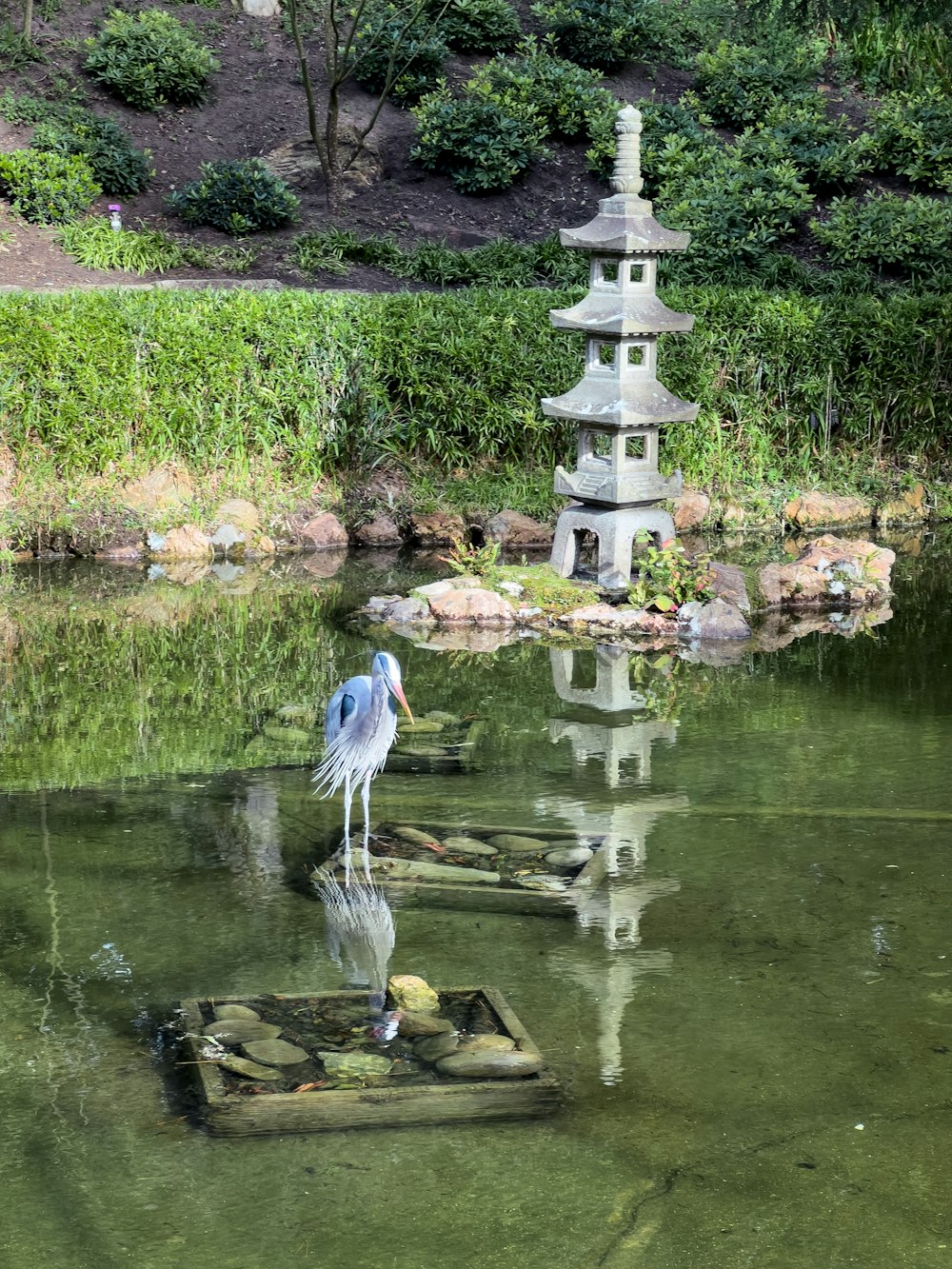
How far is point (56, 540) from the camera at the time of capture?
10.9 meters

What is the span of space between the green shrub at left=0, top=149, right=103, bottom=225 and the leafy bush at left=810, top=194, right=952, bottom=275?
23.6ft

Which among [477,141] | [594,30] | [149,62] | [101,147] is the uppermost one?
[594,30]

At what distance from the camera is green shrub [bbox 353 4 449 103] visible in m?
18.3

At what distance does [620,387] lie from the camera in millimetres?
9375

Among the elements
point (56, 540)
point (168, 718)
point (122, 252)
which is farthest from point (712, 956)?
point (122, 252)

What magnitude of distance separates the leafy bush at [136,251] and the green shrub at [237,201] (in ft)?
2.18

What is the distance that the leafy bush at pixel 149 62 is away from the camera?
58.0ft

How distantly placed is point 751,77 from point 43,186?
8162 millimetres

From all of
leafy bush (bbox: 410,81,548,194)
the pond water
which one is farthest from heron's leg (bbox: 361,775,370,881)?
leafy bush (bbox: 410,81,548,194)

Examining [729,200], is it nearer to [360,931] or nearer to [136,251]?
[136,251]

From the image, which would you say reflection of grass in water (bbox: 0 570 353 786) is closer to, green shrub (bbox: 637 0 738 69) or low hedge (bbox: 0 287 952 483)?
low hedge (bbox: 0 287 952 483)

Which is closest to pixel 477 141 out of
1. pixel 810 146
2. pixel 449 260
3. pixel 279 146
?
pixel 279 146

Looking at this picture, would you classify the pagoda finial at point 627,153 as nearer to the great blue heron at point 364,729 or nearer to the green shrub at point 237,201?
the great blue heron at point 364,729

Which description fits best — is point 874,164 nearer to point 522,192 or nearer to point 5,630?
point 522,192
